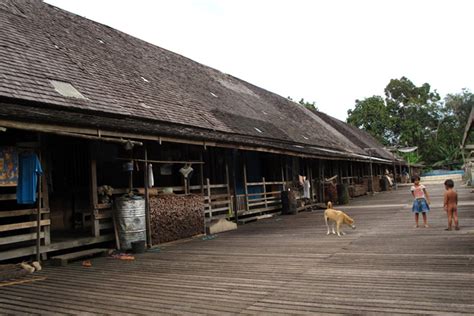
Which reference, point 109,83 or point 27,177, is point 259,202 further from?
point 27,177

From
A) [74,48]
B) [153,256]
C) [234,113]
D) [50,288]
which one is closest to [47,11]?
[74,48]

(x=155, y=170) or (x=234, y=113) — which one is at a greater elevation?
(x=234, y=113)

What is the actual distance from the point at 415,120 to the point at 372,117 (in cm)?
1052

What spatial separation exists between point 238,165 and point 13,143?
8.08 meters

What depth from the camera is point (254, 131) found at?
14.9m

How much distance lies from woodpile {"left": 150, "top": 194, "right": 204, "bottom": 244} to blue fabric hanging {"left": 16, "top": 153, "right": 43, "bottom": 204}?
2.51m

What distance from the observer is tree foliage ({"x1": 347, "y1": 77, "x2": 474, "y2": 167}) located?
50781 mm

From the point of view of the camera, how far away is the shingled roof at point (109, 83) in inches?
304

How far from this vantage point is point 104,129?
7168 mm

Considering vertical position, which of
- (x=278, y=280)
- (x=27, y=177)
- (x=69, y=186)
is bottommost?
(x=278, y=280)

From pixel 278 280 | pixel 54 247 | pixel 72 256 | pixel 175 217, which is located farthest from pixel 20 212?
pixel 278 280

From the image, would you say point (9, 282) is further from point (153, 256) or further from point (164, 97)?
point (164, 97)

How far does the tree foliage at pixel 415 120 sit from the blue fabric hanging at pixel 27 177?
48.2m

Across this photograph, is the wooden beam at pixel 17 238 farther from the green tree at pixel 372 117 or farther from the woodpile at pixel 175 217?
the green tree at pixel 372 117
